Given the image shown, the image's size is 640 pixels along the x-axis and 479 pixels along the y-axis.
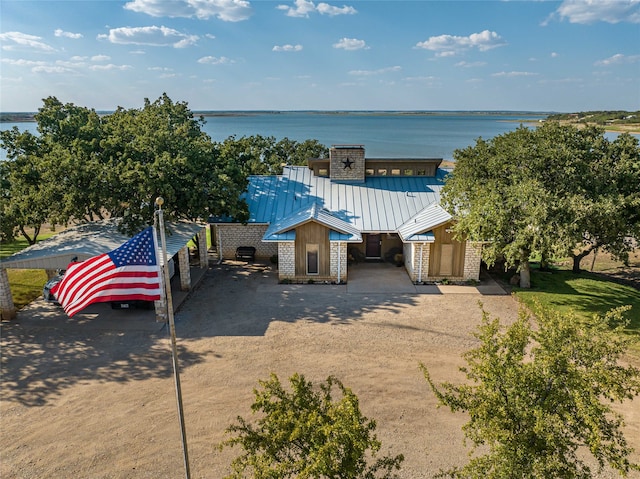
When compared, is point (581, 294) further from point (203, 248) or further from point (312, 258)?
point (203, 248)

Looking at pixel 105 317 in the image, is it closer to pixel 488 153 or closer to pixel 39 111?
pixel 39 111

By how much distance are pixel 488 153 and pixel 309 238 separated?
10298mm

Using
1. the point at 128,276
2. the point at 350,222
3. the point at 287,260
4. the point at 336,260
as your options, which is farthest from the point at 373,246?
the point at 128,276

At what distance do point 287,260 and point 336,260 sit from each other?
105 inches

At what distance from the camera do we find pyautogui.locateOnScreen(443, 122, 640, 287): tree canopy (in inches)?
699

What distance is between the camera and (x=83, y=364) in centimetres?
1570

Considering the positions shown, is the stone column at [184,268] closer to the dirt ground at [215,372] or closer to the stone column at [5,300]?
the dirt ground at [215,372]

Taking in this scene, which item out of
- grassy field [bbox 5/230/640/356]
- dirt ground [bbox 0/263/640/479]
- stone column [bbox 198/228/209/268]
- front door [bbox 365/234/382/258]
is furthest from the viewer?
front door [bbox 365/234/382/258]

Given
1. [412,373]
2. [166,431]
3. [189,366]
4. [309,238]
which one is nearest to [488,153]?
[309,238]

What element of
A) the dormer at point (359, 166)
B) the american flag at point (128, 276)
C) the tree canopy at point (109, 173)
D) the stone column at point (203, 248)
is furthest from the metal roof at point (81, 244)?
the dormer at point (359, 166)

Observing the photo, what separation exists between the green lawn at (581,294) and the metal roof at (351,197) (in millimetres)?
7654

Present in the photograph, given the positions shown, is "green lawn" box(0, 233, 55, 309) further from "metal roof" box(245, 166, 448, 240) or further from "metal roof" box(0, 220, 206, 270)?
"metal roof" box(245, 166, 448, 240)

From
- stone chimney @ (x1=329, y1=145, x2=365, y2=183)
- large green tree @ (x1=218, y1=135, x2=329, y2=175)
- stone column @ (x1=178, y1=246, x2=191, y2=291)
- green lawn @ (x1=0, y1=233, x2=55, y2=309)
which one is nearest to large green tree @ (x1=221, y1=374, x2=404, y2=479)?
stone column @ (x1=178, y1=246, x2=191, y2=291)

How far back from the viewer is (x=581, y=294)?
21.2 m
